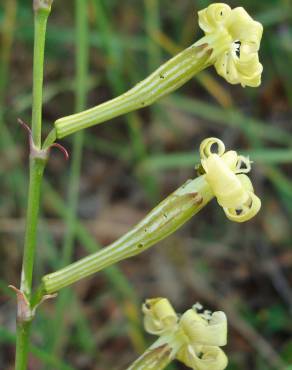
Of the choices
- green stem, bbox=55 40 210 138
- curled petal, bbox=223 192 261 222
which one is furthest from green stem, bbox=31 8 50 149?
curled petal, bbox=223 192 261 222

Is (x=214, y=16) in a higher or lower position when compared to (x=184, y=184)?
higher

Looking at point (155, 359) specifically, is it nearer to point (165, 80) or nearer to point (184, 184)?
point (184, 184)

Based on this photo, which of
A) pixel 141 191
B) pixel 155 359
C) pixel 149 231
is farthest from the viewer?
pixel 141 191

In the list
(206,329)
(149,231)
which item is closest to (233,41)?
(149,231)

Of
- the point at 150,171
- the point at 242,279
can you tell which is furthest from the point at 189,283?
the point at 150,171

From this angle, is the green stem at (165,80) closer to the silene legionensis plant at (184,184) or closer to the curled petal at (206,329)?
the silene legionensis plant at (184,184)

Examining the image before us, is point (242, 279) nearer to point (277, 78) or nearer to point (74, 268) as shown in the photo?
point (277, 78)

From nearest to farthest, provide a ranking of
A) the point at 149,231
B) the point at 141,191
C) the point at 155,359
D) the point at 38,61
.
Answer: the point at 38,61
the point at 149,231
the point at 155,359
the point at 141,191
